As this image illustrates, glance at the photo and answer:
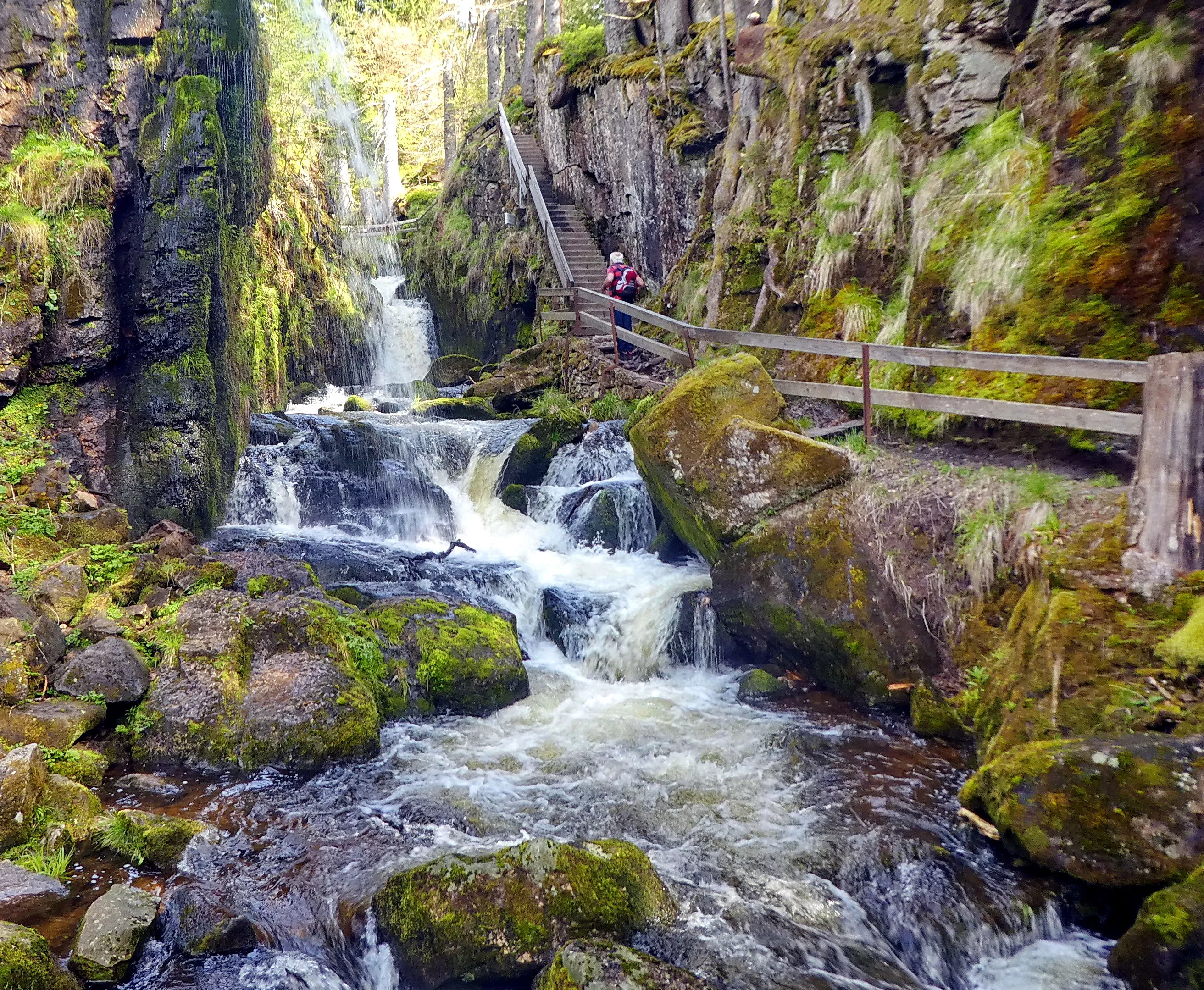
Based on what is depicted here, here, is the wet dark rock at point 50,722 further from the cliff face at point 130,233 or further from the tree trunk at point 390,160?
the tree trunk at point 390,160

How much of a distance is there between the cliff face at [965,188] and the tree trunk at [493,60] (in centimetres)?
1816

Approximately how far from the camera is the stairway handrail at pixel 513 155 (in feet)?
70.5

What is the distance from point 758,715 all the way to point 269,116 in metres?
12.5

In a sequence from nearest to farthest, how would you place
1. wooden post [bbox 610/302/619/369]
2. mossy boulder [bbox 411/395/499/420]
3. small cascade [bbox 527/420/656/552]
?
small cascade [bbox 527/420/656/552] → wooden post [bbox 610/302/619/369] → mossy boulder [bbox 411/395/499/420]

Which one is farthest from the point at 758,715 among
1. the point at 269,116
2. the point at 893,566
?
the point at 269,116

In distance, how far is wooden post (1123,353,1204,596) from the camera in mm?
4707

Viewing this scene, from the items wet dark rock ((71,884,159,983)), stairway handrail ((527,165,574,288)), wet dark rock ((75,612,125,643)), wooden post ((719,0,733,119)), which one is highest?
wooden post ((719,0,733,119))

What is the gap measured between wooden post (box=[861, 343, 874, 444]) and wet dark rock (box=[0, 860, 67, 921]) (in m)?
7.14

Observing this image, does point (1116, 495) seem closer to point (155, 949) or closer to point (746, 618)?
point (746, 618)

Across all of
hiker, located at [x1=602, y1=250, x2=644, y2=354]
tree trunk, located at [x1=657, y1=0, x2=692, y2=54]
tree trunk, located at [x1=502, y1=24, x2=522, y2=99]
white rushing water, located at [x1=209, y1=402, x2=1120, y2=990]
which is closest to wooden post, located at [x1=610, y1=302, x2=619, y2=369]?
hiker, located at [x1=602, y1=250, x2=644, y2=354]

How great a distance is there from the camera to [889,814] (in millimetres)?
5301

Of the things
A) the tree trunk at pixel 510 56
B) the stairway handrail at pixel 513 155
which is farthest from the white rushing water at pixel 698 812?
the tree trunk at pixel 510 56

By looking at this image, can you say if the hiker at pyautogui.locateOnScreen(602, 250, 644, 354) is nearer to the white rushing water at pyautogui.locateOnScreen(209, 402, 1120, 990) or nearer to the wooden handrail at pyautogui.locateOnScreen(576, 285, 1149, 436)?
the wooden handrail at pyautogui.locateOnScreen(576, 285, 1149, 436)

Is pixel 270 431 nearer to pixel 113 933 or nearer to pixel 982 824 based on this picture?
pixel 113 933
